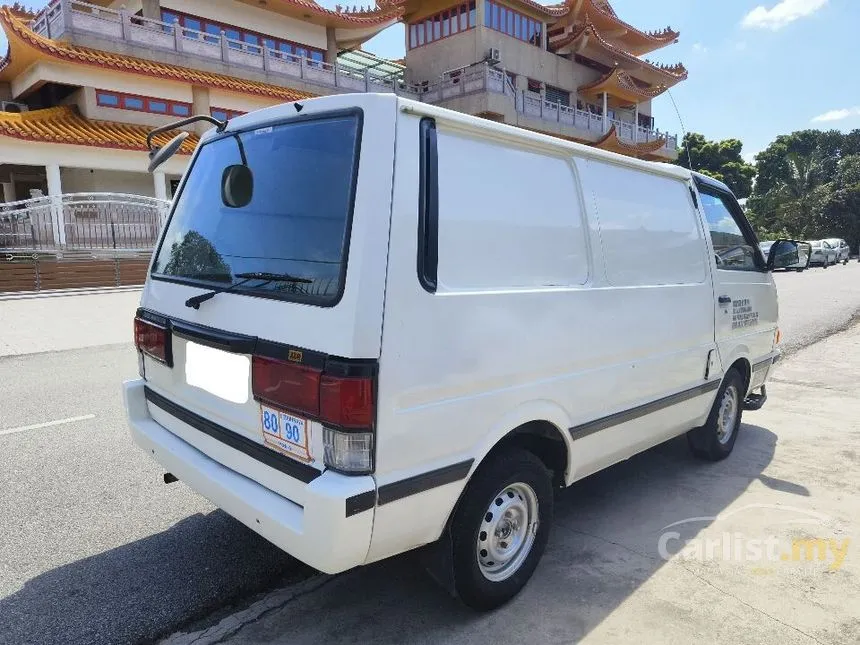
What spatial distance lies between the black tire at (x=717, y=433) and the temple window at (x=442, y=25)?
1040 inches

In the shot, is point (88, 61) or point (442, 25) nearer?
point (88, 61)

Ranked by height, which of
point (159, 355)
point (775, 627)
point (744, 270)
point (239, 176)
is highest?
point (239, 176)

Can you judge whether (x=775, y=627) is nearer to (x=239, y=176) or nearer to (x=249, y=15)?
(x=239, y=176)

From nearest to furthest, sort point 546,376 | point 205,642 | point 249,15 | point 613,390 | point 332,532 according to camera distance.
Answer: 1. point 332,532
2. point 205,642
3. point 546,376
4. point 613,390
5. point 249,15

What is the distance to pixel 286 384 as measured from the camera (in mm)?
2053

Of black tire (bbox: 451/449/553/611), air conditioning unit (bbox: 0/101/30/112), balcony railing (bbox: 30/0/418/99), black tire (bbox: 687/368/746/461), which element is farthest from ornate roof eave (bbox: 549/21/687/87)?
black tire (bbox: 451/449/553/611)

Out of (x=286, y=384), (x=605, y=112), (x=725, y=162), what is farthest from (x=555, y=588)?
(x=725, y=162)

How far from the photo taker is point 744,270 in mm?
4195

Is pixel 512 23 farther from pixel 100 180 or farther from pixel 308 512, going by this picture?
pixel 308 512

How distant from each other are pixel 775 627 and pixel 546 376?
138cm

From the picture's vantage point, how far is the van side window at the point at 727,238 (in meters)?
3.94

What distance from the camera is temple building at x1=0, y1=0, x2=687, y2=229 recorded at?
16953 millimetres

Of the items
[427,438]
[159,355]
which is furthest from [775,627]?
[159,355]

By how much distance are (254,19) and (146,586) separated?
23.7 m
